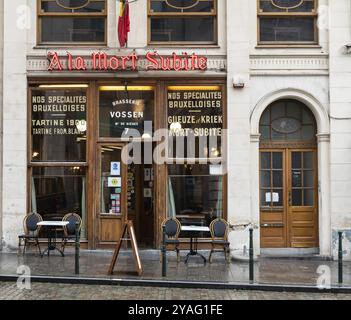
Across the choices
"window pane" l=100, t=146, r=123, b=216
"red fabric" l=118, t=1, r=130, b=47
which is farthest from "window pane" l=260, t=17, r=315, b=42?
"window pane" l=100, t=146, r=123, b=216

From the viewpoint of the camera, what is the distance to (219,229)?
13.6 meters

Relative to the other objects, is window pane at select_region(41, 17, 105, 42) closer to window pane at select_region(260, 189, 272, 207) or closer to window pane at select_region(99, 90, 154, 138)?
window pane at select_region(99, 90, 154, 138)

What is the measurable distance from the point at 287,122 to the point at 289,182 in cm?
156

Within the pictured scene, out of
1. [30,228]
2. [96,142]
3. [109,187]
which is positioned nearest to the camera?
[30,228]

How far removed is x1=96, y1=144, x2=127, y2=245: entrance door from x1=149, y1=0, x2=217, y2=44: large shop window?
3.10m

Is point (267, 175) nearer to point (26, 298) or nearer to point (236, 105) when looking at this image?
point (236, 105)

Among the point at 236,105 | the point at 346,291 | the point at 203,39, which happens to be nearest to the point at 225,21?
the point at 203,39

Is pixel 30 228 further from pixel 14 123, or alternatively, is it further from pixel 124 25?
pixel 124 25

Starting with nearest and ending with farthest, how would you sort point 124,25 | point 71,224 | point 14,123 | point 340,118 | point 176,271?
point 176,271 < point 124,25 < point 71,224 < point 340,118 < point 14,123

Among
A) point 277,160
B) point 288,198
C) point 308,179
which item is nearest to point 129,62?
point 277,160

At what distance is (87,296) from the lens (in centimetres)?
1007

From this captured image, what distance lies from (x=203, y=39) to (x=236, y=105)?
1.96 meters

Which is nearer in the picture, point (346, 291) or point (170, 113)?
point (346, 291)

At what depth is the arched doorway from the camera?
47.3 feet
